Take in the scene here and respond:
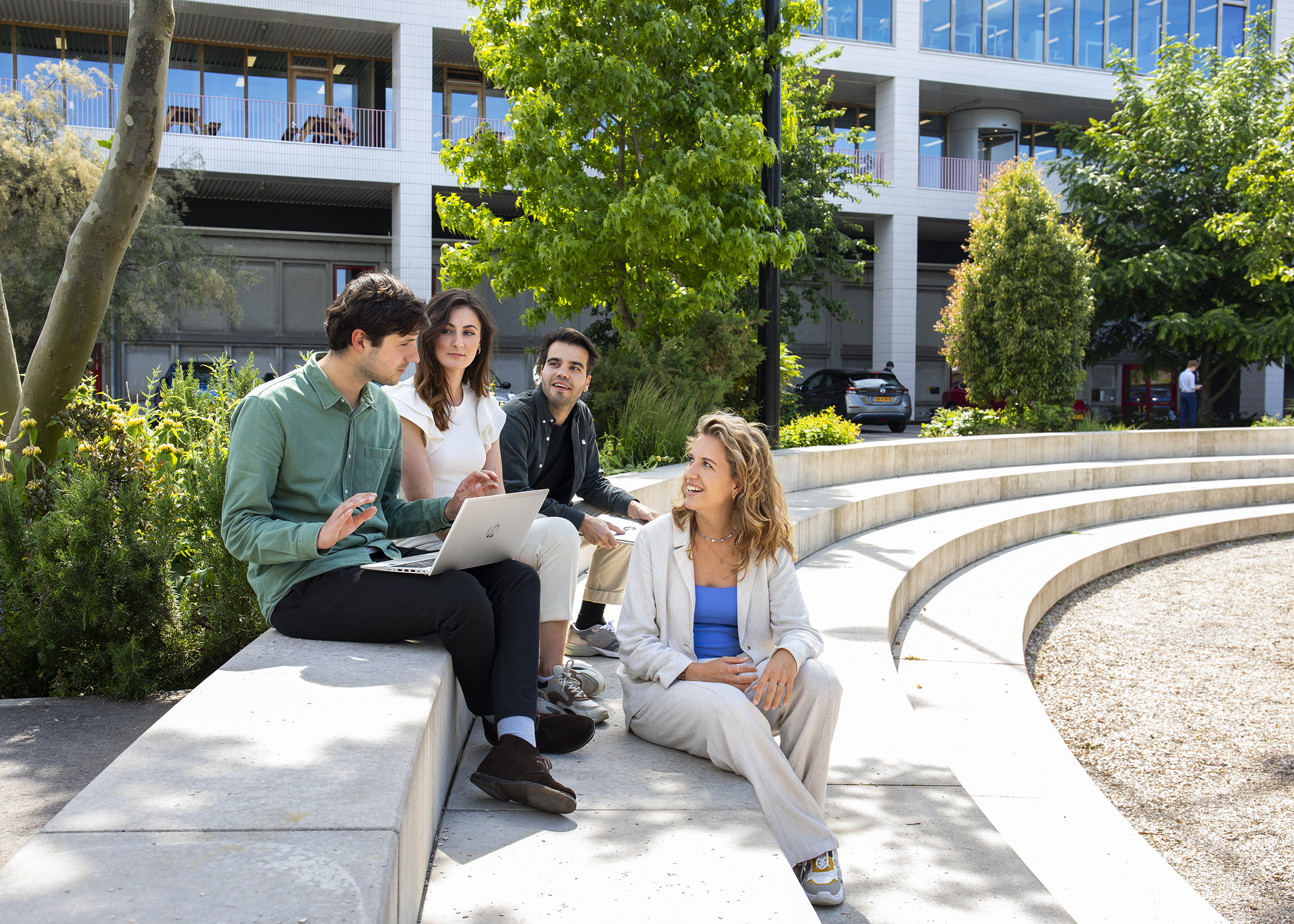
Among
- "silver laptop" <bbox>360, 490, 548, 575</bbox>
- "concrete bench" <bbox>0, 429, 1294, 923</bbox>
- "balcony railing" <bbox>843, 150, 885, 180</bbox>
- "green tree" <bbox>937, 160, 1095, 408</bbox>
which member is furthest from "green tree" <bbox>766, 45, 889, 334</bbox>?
"concrete bench" <bbox>0, 429, 1294, 923</bbox>

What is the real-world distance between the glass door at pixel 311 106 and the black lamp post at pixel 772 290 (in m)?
17.7

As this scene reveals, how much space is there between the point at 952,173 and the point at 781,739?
29476 mm

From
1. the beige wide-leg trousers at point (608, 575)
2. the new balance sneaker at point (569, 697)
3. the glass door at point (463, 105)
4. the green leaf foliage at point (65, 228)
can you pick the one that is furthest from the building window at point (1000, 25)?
the new balance sneaker at point (569, 697)

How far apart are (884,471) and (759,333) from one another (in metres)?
2.62

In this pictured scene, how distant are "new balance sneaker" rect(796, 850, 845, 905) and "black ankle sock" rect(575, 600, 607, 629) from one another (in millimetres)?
2302

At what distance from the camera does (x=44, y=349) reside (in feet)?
17.2

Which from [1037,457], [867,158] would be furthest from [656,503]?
[867,158]

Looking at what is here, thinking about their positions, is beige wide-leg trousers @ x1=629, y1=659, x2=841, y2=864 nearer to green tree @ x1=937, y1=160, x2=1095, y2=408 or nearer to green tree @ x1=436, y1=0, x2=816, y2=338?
green tree @ x1=436, y1=0, x2=816, y2=338

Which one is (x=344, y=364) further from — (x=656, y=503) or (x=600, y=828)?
(x=656, y=503)

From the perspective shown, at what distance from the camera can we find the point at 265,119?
25719 millimetres

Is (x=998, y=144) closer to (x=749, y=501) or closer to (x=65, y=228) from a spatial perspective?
(x=65, y=228)

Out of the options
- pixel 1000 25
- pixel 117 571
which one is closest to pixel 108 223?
pixel 117 571

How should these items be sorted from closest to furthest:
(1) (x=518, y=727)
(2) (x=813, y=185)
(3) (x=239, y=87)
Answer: (1) (x=518, y=727)
(2) (x=813, y=185)
(3) (x=239, y=87)

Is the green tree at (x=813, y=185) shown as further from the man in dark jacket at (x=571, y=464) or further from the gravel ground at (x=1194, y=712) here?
the man in dark jacket at (x=571, y=464)
